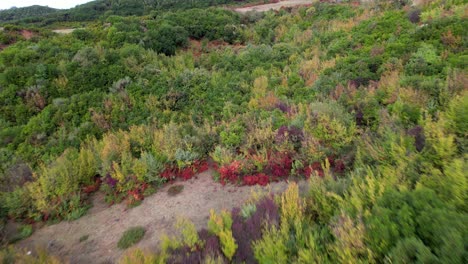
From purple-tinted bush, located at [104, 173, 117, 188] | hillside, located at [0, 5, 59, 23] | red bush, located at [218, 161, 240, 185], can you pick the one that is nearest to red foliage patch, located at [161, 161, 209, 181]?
red bush, located at [218, 161, 240, 185]

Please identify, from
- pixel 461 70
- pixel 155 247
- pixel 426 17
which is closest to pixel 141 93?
pixel 155 247

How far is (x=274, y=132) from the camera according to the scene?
840 centimetres

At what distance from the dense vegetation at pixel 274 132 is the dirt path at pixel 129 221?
1.30ft

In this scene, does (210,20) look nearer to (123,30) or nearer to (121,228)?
(123,30)

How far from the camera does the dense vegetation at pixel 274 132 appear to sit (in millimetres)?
3936

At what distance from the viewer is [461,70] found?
25.5 ft

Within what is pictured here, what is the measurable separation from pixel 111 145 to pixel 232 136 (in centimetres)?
417

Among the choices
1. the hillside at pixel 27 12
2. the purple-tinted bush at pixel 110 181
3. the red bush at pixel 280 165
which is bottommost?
the purple-tinted bush at pixel 110 181

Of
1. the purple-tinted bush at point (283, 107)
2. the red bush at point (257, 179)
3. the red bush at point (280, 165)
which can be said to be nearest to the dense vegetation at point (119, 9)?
the purple-tinted bush at point (283, 107)

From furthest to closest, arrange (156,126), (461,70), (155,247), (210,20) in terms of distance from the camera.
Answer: (210,20)
(156,126)
(461,70)
(155,247)

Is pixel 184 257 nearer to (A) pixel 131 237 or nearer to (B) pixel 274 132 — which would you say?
(A) pixel 131 237

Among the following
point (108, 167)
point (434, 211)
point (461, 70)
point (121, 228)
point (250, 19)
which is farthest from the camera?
point (250, 19)

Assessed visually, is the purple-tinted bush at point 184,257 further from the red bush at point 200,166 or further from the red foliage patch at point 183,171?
the red bush at point 200,166

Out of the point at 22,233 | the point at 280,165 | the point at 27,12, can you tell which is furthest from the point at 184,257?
the point at 27,12
